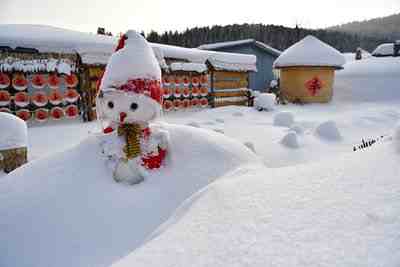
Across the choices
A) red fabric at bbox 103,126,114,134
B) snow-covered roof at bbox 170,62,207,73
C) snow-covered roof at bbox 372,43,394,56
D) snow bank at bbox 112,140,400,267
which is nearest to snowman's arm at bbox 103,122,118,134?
red fabric at bbox 103,126,114,134

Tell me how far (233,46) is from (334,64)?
7.58m

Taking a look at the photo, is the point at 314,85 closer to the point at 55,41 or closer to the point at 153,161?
the point at 55,41

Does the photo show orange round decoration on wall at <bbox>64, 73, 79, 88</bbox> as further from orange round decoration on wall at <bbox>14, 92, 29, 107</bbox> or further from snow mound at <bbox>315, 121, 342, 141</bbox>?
snow mound at <bbox>315, 121, 342, 141</bbox>

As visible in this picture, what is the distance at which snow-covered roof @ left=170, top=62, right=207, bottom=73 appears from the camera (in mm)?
9042

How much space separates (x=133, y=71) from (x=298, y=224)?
2.13 meters

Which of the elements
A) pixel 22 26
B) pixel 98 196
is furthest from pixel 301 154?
pixel 22 26

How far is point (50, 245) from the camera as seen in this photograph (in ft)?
7.00

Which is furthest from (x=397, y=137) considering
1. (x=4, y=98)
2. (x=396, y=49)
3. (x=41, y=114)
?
(x=396, y=49)

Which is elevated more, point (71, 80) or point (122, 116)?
point (71, 80)

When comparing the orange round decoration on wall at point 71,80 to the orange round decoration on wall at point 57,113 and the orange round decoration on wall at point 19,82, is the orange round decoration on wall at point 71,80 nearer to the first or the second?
the orange round decoration on wall at point 57,113

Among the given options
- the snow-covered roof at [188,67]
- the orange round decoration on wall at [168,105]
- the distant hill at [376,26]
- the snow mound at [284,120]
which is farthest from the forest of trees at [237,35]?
the snow mound at [284,120]

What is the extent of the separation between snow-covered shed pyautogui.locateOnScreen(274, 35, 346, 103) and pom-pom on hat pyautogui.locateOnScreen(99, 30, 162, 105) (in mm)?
11595

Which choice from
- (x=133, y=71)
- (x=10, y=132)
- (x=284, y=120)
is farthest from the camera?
(x=284, y=120)

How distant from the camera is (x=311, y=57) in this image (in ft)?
42.3
